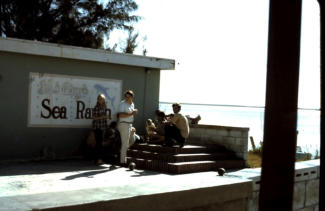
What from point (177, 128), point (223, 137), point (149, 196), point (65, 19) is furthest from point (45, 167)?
point (65, 19)

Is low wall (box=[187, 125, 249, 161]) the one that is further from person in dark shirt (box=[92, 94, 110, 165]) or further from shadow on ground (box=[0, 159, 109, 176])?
shadow on ground (box=[0, 159, 109, 176])

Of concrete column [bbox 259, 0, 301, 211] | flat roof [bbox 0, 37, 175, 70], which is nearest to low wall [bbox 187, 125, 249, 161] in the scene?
flat roof [bbox 0, 37, 175, 70]

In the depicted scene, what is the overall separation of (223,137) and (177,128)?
1.95m

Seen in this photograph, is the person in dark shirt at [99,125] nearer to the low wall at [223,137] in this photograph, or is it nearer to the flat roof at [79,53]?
the flat roof at [79,53]

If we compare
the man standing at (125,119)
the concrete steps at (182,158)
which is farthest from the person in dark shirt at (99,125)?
the concrete steps at (182,158)

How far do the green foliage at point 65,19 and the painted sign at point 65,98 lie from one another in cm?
1660

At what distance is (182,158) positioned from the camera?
11367mm

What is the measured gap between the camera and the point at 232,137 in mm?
13086

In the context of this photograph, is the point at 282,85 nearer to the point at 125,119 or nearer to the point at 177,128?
the point at 125,119

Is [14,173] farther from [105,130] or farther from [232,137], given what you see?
[232,137]

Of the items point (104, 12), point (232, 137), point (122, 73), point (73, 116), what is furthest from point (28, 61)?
point (104, 12)

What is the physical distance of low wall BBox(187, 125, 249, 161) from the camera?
506 inches

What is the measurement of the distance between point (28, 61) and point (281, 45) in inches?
400

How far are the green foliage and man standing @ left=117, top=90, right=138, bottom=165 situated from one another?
18.7 meters
